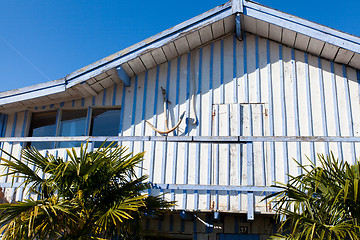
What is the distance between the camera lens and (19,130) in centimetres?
1042

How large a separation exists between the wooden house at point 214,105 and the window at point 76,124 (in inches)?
1.0

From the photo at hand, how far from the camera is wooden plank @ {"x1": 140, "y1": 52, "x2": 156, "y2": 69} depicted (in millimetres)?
9680

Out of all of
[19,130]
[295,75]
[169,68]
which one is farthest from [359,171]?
[19,130]

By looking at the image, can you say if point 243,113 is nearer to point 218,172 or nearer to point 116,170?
point 218,172

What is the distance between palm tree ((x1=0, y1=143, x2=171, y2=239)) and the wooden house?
4.39ft

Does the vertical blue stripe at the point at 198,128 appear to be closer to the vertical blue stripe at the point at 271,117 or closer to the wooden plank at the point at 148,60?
the wooden plank at the point at 148,60

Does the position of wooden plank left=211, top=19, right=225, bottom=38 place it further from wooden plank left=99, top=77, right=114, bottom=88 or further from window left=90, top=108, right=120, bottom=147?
window left=90, top=108, right=120, bottom=147

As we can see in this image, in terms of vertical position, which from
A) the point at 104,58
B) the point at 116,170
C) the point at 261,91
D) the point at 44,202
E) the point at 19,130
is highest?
the point at 104,58

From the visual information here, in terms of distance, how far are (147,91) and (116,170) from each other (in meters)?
3.63

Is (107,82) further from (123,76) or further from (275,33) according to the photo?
(275,33)

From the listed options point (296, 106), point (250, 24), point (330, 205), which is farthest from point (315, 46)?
point (330, 205)

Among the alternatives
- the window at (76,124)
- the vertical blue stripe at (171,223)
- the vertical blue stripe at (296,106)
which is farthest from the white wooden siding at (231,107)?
the vertical blue stripe at (171,223)

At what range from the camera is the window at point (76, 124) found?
1017cm

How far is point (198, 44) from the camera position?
32.8ft
